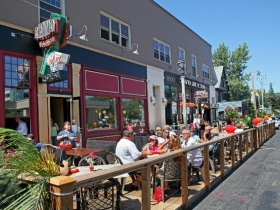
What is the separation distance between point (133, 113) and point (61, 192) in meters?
11.8

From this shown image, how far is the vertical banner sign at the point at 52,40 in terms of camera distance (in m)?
8.35

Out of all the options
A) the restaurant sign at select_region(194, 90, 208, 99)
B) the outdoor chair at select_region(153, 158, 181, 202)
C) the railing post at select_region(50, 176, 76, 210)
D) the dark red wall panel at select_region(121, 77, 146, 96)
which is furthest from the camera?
the restaurant sign at select_region(194, 90, 208, 99)

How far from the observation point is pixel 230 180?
6344mm

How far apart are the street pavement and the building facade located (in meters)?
5.95

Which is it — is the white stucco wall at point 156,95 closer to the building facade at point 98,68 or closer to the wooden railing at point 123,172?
the building facade at point 98,68

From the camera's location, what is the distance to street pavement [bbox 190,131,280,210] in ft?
15.2

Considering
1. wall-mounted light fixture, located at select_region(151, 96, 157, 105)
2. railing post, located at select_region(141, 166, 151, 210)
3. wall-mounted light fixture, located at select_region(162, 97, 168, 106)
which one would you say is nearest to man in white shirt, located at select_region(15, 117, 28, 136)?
railing post, located at select_region(141, 166, 151, 210)

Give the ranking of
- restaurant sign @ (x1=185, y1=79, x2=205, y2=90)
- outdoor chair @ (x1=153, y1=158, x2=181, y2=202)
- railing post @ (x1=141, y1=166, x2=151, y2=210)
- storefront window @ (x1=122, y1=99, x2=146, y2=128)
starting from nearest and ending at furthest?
railing post @ (x1=141, y1=166, x2=151, y2=210)
outdoor chair @ (x1=153, y1=158, x2=181, y2=202)
storefront window @ (x1=122, y1=99, x2=146, y2=128)
restaurant sign @ (x1=185, y1=79, x2=205, y2=90)

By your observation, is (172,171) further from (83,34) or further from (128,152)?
(83,34)

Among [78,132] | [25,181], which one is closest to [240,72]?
[78,132]

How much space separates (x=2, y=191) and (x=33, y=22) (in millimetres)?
7955

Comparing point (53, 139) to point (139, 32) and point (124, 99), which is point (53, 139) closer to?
point (124, 99)

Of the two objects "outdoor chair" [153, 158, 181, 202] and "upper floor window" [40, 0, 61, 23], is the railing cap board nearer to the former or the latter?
"outdoor chair" [153, 158, 181, 202]

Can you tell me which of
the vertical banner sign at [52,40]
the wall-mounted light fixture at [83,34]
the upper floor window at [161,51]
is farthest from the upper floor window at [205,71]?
the vertical banner sign at [52,40]
